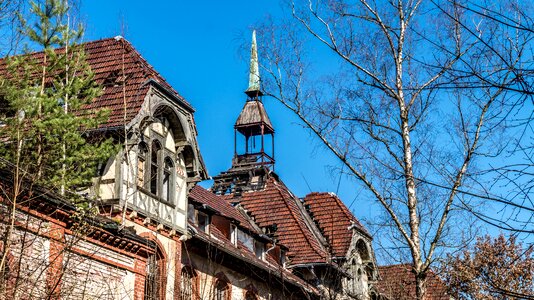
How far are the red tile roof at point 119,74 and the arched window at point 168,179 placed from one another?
1774mm

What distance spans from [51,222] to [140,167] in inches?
312

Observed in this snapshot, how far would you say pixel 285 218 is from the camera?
126 ft

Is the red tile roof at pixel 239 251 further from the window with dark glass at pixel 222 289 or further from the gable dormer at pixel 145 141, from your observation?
the gable dormer at pixel 145 141

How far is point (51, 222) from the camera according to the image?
17.9 m

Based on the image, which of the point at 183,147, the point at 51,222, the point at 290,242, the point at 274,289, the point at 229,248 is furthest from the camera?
the point at 290,242

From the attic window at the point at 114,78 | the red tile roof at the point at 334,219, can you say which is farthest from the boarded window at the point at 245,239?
the attic window at the point at 114,78

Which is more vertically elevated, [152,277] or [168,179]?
[168,179]

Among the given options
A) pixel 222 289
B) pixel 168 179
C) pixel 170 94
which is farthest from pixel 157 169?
pixel 222 289

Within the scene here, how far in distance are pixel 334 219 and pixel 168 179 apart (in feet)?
48.0

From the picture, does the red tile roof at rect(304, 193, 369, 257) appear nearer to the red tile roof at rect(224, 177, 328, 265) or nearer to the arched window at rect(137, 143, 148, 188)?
the red tile roof at rect(224, 177, 328, 265)

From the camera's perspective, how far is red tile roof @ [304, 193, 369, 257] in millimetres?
38781

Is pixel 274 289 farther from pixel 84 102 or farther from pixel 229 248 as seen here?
pixel 84 102

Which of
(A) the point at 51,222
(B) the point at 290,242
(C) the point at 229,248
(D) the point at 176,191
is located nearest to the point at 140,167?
(D) the point at 176,191

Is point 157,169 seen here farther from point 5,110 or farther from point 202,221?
point 5,110
